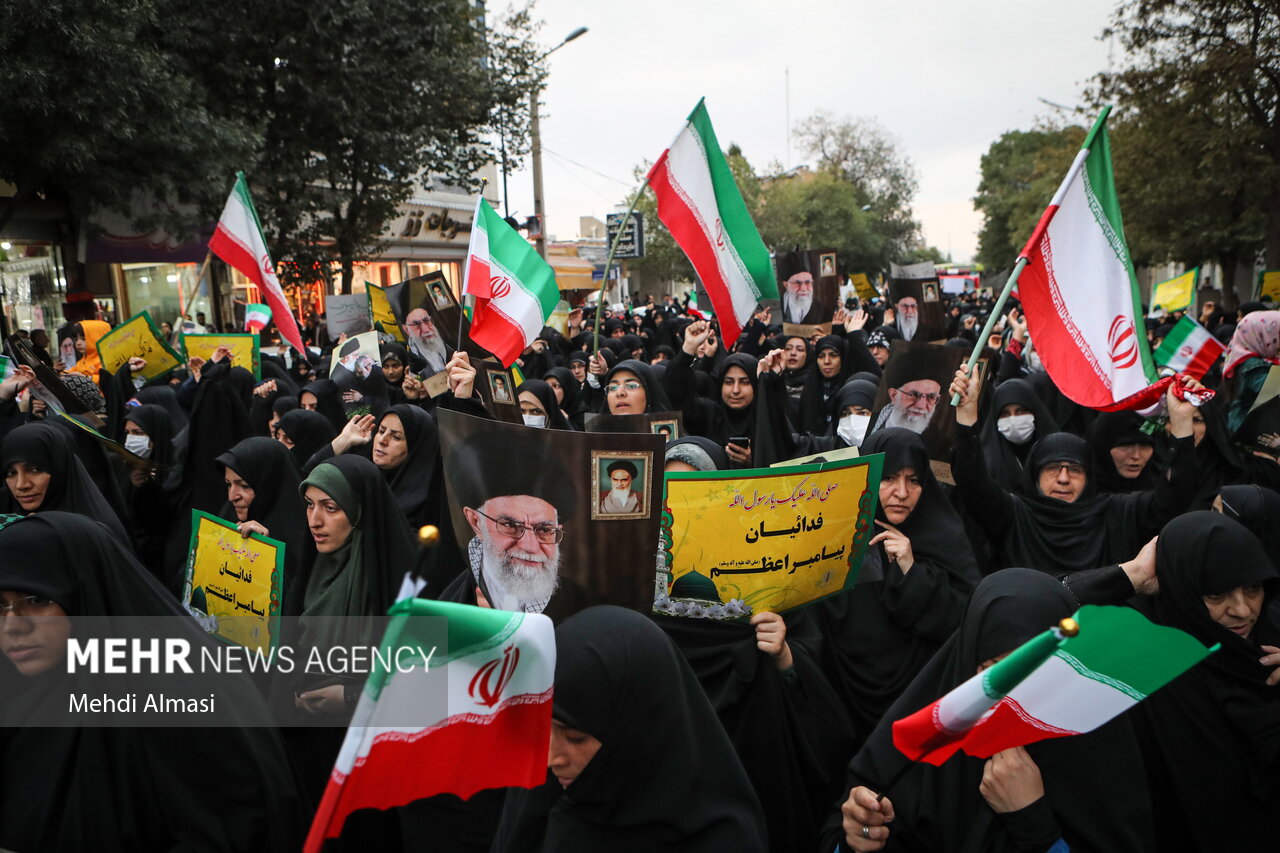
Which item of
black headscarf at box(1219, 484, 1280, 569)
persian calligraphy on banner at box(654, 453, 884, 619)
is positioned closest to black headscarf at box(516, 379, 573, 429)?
persian calligraphy on banner at box(654, 453, 884, 619)

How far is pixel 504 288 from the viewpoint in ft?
18.2

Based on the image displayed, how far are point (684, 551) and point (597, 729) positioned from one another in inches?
42.1

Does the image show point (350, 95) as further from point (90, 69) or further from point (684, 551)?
point (684, 551)

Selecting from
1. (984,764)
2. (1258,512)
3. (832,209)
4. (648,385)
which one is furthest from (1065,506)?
→ (832,209)

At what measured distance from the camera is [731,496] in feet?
9.75

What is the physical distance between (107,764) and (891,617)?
2.30 metres

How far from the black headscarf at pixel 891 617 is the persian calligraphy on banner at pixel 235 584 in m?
1.80

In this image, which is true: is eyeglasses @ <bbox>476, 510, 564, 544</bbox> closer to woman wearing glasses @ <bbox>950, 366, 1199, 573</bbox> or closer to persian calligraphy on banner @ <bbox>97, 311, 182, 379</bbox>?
woman wearing glasses @ <bbox>950, 366, 1199, 573</bbox>

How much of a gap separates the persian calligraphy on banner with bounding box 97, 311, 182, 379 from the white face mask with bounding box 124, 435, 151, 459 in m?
2.29

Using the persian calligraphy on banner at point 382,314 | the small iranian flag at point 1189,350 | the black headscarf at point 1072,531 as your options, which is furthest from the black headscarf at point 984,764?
the persian calligraphy on banner at point 382,314

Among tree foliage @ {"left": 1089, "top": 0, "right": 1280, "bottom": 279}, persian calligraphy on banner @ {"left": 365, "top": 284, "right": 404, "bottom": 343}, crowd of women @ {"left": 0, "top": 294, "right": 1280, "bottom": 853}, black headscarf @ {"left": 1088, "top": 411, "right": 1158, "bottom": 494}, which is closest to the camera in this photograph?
crowd of women @ {"left": 0, "top": 294, "right": 1280, "bottom": 853}

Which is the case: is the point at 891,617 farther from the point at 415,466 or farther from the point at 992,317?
the point at 415,466

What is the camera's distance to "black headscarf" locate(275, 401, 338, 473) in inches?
220

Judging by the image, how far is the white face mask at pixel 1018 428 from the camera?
5477 mm
